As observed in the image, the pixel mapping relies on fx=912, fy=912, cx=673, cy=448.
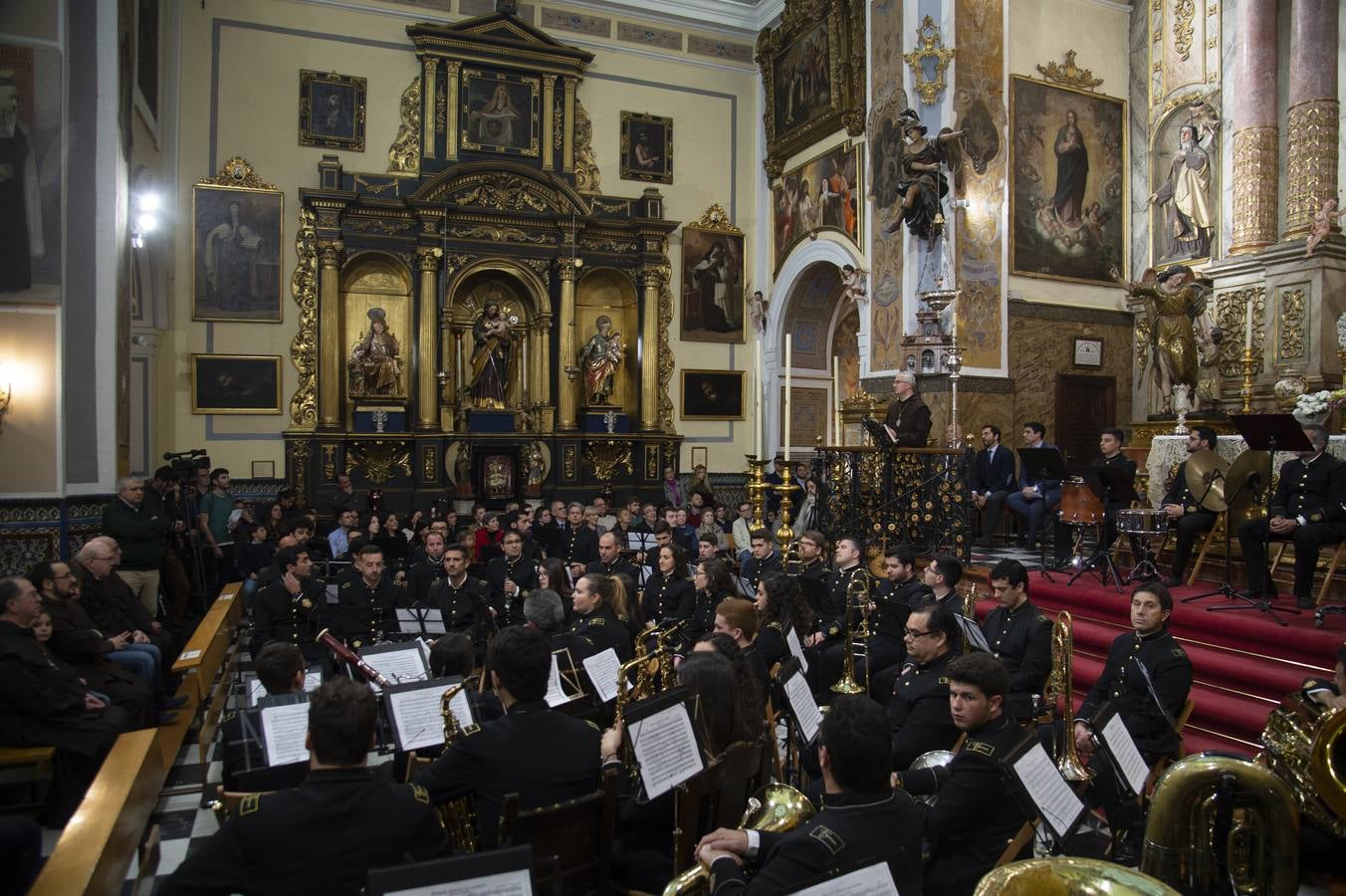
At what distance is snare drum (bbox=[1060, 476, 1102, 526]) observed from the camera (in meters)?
8.37

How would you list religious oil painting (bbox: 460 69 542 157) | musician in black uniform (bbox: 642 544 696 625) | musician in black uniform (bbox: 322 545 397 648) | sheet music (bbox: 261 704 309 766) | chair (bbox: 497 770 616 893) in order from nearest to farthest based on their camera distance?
chair (bbox: 497 770 616 893) < sheet music (bbox: 261 704 309 766) < musician in black uniform (bbox: 322 545 397 648) < musician in black uniform (bbox: 642 544 696 625) < religious oil painting (bbox: 460 69 542 157)

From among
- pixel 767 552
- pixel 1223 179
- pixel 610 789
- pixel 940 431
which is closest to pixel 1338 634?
pixel 767 552

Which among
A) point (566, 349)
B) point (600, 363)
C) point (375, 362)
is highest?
point (566, 349)

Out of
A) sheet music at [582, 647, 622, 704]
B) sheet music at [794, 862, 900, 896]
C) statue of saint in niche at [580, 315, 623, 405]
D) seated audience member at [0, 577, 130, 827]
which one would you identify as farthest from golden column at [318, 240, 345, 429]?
sheet music at [794, 862, 900, 896]

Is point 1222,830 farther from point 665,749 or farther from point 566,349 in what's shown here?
point 566,349

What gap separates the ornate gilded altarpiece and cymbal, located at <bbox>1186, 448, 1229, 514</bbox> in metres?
10.7

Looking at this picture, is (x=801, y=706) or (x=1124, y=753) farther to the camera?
(x=801, y=706)

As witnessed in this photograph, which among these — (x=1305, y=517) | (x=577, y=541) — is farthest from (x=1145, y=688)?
(x=577, y=541)

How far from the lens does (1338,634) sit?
5.91 m

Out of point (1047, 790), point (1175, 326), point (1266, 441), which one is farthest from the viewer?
point (1175, 326)

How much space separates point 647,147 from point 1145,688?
1530cm

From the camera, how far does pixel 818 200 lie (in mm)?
16031

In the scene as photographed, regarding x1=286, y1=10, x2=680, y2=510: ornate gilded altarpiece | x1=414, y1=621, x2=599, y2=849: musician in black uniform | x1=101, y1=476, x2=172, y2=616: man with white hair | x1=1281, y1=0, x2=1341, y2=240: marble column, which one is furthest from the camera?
x1=286, y1=10, x2=680, y2=510: ornate gilded altarpiece

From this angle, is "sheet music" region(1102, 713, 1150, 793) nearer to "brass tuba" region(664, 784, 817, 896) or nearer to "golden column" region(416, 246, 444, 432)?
"brass tuba" region(664, 784, 817, 896)
